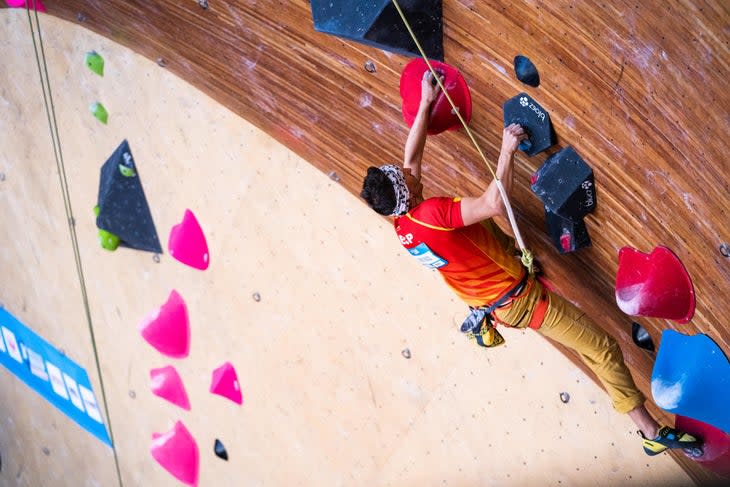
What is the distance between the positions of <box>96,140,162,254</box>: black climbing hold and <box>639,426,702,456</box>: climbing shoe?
2104 mm

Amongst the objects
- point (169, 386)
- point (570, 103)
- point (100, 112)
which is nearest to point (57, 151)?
point (100, 112)

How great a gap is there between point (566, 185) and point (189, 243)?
1.78 meters

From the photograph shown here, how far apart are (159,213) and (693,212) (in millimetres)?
2195

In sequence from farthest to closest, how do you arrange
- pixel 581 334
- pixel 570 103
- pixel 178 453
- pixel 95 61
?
pixel 178 453 → pixel 95 61 → pixel 581 334 → pixel 570 103

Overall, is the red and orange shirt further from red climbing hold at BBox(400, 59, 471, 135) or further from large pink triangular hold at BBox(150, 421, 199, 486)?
large pink triangular hold at BBox(150, 421, 199, 486)

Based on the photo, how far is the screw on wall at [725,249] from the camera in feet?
6.68

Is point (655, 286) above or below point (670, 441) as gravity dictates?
above

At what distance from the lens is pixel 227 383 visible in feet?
12.4

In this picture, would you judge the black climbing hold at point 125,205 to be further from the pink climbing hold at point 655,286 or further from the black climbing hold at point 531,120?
the pink climbing hold at point 655,286

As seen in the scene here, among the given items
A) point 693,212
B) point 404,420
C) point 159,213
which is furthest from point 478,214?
point 159,213

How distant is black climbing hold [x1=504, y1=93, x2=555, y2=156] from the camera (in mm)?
2238

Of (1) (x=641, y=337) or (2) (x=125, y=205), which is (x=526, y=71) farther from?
(2) (x=125, y=205)

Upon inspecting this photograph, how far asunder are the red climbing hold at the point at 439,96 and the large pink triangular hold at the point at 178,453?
2.09 metres

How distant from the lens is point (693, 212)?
81.0 inches
